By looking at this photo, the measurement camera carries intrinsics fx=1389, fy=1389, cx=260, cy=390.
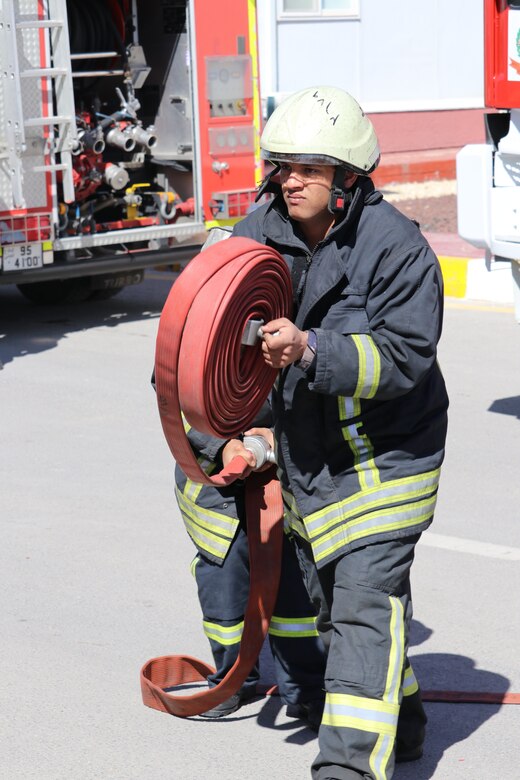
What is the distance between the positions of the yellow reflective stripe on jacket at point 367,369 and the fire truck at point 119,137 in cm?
645

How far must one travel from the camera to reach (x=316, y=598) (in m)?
3.45

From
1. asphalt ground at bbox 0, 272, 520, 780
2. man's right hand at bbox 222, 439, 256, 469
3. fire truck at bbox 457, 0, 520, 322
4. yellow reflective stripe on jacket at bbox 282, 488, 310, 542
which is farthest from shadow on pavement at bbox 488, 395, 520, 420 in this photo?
yellow reflective stripe on jacket at bbox 282, 488, 310, 542

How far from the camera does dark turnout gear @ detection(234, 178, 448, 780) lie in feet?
10.3

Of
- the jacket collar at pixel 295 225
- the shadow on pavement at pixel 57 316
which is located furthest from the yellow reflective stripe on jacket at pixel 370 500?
the shadow on pavement at pixel 57 316

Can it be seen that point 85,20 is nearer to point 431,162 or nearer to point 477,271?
point 477,271

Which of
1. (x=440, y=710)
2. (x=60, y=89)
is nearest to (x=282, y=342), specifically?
(x=440, y=710)

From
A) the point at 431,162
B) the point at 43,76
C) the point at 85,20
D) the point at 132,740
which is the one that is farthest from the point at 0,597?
the point at 431,162

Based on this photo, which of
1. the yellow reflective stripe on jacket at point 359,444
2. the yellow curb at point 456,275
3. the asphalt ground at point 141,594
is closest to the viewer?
the yellow reflective stripe on jacket at point 359,444

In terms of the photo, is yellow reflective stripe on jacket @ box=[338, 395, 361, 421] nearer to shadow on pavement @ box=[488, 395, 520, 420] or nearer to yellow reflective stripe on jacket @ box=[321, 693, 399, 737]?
yellow reflective stripe on jacket @ box=[321, 693, 399, 737]

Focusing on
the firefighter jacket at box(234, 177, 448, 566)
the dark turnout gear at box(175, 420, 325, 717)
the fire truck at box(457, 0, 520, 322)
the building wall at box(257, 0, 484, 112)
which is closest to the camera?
the firefighter jacket at box(234, 177, 448, 566)

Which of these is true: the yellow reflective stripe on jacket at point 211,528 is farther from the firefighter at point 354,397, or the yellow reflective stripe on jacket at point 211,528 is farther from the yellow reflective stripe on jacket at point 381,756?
the yellow reflective stripe on jacket at point 381,756

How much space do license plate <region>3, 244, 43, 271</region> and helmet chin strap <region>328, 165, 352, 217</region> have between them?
6280 mm

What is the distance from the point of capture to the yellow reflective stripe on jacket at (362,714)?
10.4ft

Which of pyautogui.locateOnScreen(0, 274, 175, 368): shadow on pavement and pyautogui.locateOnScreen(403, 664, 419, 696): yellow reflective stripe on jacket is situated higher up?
pyautogui.locateOnScreen(403, 664, 419, 696): yellow reflective stripe on jacket
